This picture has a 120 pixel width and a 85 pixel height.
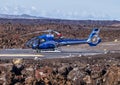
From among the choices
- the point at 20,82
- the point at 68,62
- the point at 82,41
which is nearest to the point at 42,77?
the point at 20,82

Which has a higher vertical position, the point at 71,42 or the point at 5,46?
the point at 71,42

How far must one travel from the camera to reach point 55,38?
1704 inches

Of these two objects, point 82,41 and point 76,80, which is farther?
point 82,41

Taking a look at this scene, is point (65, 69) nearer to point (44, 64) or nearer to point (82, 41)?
point (44, 64)

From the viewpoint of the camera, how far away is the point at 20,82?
96.5 feet

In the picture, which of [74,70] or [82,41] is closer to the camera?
[74,70]

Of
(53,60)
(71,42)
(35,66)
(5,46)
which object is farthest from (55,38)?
(5,46)

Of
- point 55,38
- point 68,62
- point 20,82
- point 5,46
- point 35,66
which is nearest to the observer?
point 20,82

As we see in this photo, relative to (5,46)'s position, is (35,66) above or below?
above

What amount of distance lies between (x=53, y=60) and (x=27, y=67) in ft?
13.0

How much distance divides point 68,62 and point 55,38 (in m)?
9.57

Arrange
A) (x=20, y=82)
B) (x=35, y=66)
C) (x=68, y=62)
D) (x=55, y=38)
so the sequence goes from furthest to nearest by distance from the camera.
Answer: (x=55, y=38) < (x=68, y=62) < (x=35, y=66) < (x=20, y=82)

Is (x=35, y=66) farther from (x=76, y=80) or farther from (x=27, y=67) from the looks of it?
(x=76, y=80)

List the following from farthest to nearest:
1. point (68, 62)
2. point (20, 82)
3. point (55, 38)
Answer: point (55, 38) → point (68, 62) → point (20, 82)
